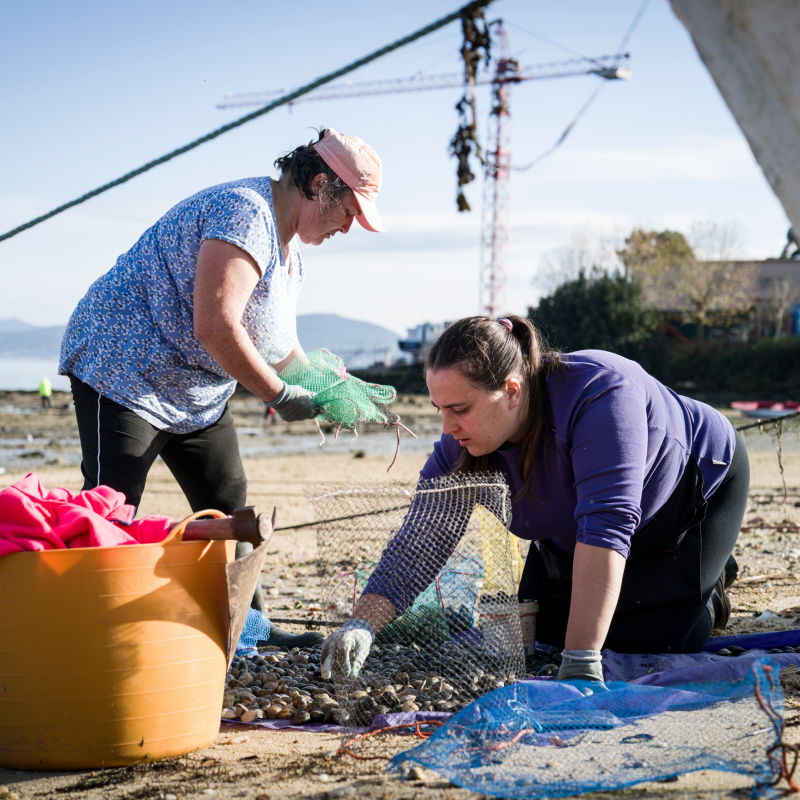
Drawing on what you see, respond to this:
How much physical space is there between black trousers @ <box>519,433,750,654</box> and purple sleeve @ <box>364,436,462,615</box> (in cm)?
63

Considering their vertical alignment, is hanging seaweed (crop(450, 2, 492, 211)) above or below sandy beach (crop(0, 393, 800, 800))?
above

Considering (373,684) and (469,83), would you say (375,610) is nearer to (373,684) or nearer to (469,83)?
(373,684)

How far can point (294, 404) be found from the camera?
3.24 m

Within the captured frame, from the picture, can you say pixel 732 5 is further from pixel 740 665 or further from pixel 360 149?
pixel 740 665

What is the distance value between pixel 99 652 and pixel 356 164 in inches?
73.6

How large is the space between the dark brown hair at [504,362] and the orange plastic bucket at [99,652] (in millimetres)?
991

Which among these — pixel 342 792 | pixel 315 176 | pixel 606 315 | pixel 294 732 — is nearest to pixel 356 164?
pixel 315 176

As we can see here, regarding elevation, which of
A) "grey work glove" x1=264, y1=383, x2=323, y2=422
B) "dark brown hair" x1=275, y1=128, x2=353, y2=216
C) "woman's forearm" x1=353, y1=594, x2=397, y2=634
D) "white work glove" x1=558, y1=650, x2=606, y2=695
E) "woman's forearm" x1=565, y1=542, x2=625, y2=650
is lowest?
"white work glove" x1=558, y1=650, x2=606, y2=695

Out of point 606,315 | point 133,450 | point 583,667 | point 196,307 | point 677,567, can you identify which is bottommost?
point 583,667

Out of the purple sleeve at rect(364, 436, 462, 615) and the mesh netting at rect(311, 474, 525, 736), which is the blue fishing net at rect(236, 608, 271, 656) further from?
the purple sleeve at rect(364, 436, 462, 615)

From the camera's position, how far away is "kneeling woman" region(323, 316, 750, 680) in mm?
2529

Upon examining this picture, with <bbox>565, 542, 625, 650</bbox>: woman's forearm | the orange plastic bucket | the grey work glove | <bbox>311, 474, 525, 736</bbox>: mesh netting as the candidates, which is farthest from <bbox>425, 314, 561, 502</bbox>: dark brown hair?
the orange plastic bucket

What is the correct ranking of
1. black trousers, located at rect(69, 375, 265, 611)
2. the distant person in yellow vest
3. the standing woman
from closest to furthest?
the standing woman, black trousers, located at rect(69, 375, 265, 611), the distant person in yellow vest

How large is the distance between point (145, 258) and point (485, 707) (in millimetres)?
1975
